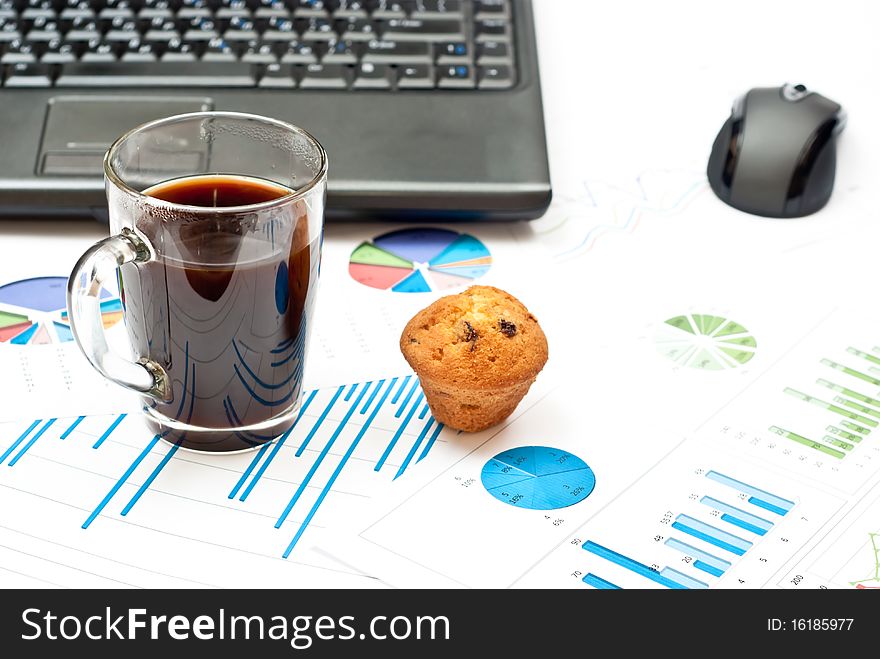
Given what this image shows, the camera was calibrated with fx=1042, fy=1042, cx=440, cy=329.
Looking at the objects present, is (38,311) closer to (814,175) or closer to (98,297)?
(98,297)

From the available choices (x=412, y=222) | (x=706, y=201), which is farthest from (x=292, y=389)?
(x=706, y=201)

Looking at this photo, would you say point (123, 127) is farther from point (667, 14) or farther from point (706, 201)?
point (667, 14)

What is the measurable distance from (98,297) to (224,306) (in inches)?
2.4

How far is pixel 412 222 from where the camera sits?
2.42ft

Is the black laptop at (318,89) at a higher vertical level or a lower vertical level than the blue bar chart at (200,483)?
higher

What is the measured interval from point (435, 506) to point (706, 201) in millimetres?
390

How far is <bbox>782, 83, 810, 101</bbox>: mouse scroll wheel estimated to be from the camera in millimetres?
776

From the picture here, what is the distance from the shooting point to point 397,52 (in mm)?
779

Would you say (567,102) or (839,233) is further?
(567,102)

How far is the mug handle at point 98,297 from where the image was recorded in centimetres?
48

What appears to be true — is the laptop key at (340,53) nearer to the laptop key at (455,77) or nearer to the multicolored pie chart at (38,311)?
the laptop key at (455,77)

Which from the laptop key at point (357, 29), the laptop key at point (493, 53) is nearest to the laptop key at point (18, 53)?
the laptop key at point (357, 29)

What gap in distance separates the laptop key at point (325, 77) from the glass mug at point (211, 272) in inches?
8.1
